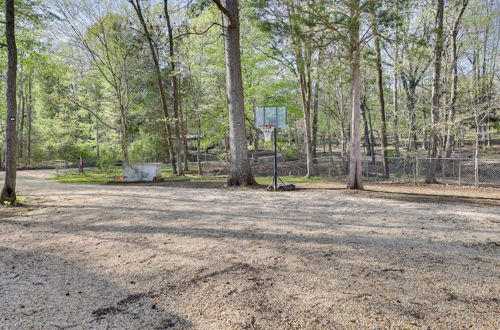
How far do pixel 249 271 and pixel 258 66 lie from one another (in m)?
17.2

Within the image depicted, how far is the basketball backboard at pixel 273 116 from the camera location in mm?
11172

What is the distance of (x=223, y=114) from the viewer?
19.5m

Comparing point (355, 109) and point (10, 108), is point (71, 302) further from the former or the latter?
point (355, 109)

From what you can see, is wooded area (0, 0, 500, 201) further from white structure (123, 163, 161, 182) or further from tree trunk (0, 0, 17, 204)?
white structure (123, 163, 161, 182)

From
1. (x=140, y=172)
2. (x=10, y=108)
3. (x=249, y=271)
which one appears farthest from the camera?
(x=140, y=172)

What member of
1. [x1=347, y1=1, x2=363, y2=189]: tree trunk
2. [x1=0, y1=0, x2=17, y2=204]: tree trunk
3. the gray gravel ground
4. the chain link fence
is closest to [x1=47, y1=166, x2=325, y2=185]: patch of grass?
the chain link fence

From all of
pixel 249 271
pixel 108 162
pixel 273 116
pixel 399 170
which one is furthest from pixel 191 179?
pixel 399 170

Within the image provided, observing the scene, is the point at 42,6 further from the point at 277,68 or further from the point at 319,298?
the point at 277,68

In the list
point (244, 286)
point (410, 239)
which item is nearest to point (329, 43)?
point (410, 239)

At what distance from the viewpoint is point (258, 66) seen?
1873 centimetres

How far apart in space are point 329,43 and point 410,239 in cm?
708

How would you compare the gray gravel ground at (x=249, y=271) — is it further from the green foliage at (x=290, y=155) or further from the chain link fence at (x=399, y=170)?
the green foliage at (x=290, y=155)

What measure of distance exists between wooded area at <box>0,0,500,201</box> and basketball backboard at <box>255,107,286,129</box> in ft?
3.22

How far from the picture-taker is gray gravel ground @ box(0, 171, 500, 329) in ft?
7.36
